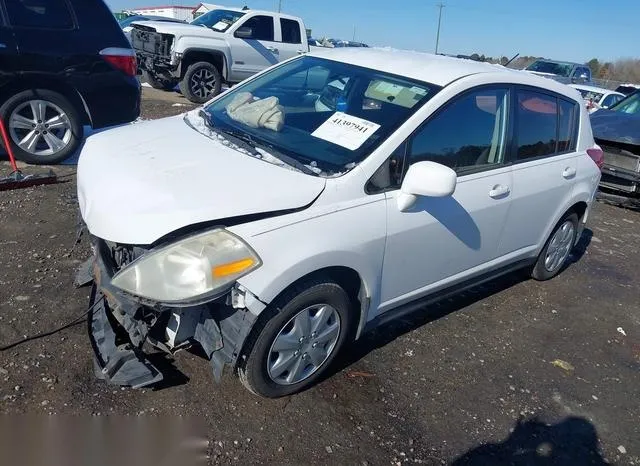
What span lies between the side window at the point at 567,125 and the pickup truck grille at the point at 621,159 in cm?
396

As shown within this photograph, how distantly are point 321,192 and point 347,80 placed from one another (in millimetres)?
1235

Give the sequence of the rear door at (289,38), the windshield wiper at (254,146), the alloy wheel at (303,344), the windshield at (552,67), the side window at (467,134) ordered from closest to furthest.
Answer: the alloy wheel at (303,344)
the windshield wiper at (254,146)
the side window at (467,134)
the rear door at (289,38)
the windshield at (552,67)

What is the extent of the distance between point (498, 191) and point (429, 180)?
102cm

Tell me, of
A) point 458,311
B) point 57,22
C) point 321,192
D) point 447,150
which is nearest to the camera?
point 321,192

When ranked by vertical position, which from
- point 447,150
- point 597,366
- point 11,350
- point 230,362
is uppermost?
point 447,150

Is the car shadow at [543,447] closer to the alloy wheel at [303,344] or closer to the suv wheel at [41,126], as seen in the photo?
the alloy wheel at [303,344]

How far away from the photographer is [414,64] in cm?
368

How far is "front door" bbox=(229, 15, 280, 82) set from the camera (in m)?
12.3

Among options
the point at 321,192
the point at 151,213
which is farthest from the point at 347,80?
the point at 151,213

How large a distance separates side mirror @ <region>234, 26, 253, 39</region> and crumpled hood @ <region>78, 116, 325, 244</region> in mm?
9947

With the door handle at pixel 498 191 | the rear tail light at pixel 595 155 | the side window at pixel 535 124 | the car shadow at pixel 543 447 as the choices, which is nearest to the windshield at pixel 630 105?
the rear tail light at pixel 595 155

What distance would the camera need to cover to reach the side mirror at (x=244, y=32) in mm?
12422

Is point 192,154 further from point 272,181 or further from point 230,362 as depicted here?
point 230,362

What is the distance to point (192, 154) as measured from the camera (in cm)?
307
